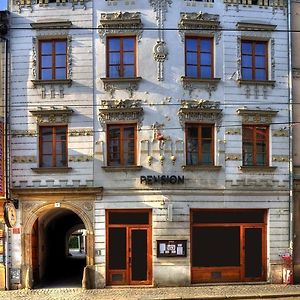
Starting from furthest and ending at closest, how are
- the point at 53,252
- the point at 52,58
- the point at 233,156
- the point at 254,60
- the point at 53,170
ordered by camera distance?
the point at 53,252 → the point at 254,60 → the point at 52,58 → the point at 233,156 → the point at 53,170

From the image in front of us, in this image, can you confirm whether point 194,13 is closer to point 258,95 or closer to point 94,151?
point 258,95

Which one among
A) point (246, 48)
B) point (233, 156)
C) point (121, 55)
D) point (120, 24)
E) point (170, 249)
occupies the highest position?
point (120, 24)

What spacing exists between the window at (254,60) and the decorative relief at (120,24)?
4180 mm

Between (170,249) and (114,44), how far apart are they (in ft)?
26.3

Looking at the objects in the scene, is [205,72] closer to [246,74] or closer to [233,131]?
[246,74]

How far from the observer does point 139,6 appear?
63.2 feet

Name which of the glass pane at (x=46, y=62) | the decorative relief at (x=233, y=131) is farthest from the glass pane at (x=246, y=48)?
the glass pane at (x=46, y=62)

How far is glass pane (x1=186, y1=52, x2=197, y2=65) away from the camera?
19484mm

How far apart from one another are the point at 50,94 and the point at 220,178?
23.4ft

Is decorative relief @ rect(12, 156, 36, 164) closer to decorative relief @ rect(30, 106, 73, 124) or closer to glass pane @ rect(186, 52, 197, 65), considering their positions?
decorative relief @ rect(30, 106, 73, 124)

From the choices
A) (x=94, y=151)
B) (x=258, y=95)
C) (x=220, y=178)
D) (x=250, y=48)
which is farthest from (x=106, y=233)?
(x=250, y=48)

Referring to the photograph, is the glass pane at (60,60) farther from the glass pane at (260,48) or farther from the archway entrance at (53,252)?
the glass pane at (260,48)

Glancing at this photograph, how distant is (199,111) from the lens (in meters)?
19.1

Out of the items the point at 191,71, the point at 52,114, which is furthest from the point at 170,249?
the point at 191,71
